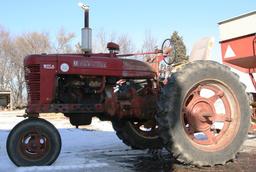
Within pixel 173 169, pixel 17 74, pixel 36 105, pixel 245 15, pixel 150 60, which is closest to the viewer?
pixel 173 169

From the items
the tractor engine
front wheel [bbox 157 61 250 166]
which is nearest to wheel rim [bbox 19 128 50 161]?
the tractor engine

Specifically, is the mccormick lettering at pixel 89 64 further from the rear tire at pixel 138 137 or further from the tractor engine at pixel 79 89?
the rear tire at pixel 138 137

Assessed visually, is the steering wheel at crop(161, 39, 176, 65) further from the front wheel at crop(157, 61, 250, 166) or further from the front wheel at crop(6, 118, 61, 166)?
the front wheel at crop(6, 118, 61, 166)

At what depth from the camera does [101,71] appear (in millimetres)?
6754

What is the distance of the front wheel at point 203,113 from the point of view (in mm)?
6043

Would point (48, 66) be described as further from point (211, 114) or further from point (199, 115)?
point (211, 114)

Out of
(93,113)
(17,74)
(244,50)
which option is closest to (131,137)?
(93,113)

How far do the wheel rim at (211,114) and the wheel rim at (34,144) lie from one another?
6.37 ft

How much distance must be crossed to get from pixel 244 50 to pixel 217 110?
235 centimetres

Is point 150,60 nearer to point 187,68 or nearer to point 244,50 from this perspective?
point 187,68

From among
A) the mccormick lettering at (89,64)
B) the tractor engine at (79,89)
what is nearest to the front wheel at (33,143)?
the tractor engine at (79,89)

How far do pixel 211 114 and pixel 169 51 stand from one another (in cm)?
178

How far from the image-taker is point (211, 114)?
21.1 ft

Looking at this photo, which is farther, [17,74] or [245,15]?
[17,74]
